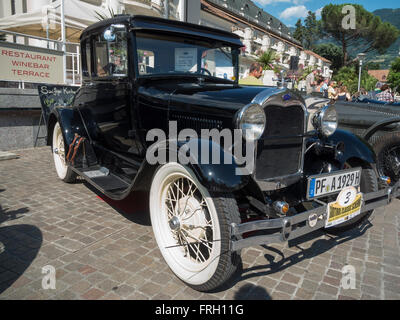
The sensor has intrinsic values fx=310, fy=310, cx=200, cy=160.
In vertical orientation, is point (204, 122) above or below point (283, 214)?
above

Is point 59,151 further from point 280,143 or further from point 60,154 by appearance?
point 280,143

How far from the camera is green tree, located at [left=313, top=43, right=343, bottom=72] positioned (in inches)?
2167

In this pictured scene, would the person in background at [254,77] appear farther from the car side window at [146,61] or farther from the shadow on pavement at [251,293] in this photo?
the shadow on pavement at [251,293]

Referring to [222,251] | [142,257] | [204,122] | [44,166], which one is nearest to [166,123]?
[204,122]

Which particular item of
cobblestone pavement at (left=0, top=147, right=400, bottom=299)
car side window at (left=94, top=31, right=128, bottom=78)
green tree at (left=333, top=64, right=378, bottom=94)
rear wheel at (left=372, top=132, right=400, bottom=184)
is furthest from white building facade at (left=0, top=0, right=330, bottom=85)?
green tree at (left=333, top=64, right=378, bottom=94)

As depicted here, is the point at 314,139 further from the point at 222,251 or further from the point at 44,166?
the point at 44,166

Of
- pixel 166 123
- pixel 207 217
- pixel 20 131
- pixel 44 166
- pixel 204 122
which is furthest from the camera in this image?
pixel 20 131

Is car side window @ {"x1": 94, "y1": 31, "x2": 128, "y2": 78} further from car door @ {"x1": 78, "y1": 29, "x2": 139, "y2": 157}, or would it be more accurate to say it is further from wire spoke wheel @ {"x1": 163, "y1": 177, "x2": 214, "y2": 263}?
wire spoke wheel @ {"x1": 163, "y1": 177, "x2": 214, "y2": 263}

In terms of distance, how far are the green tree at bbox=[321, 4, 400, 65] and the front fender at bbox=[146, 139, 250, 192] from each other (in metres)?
52.8

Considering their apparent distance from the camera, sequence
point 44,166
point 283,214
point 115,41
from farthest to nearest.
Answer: point 44,166 → point 115,41 → point 283,214

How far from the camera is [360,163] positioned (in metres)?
3.08

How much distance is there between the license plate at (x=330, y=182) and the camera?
7.89 ft

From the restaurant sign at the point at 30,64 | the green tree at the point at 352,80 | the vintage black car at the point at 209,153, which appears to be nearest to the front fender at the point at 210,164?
the vintage black car at the point at 209,153

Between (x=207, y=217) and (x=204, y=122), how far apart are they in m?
0.79
